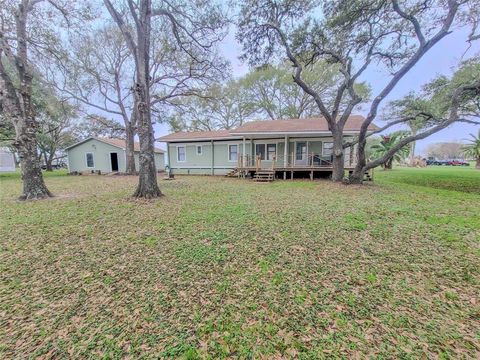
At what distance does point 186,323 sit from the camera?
244cm

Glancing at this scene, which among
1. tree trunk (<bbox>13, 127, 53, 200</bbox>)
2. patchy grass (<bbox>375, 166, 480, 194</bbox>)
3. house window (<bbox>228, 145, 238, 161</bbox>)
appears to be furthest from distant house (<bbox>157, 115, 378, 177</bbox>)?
tree trunk (<bbox>13, 127, 53, 200</bbox>)

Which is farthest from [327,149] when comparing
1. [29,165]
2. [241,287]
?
[29,165]

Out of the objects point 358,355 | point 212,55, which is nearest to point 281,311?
point 358,355

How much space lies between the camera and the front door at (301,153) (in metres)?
15.4

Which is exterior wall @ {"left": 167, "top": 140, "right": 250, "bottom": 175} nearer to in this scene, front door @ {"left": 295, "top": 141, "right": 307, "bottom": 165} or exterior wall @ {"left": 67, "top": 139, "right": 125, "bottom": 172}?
front door @ {"left": 295, "top": 141, "right": 307, "bottom": 165}

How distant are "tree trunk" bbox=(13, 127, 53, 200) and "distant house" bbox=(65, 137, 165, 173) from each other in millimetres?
14141

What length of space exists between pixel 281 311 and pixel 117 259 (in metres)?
2.89

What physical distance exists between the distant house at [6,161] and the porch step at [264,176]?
32.6 meters

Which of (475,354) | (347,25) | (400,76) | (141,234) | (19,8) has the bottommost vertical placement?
(475,354)

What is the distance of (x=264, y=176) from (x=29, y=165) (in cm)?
1136

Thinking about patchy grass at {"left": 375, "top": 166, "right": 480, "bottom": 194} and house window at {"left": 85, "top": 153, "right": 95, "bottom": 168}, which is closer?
patchy grass at {"left": 375, "top": 166, "right": 480, "bottom": 194}

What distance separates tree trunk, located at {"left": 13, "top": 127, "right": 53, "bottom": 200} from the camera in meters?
7.70

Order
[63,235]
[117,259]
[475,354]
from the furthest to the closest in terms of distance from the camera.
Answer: [63,235], [117,259], [475,354]

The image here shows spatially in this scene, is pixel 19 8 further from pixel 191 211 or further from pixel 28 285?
pixel 28 285
